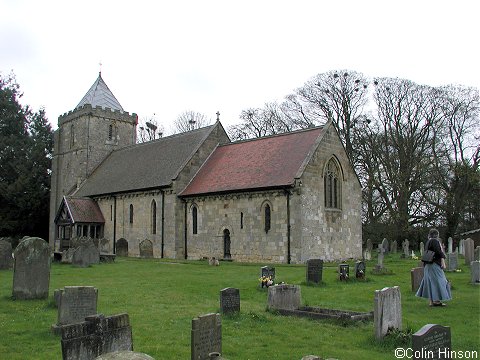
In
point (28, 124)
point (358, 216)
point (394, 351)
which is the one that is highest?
point (28, 124)

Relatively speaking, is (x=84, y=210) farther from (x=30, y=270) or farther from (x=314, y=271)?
(x=30, y=270)

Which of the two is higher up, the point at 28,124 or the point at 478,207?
the point at 28,124

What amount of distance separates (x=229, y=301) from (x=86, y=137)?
35.0 metres

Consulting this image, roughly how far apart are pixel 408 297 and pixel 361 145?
27965 mm

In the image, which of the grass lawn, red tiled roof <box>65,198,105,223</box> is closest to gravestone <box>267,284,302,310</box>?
the grass lawn

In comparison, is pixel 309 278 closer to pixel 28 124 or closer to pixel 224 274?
pixel 224 274

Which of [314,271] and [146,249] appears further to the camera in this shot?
[146,249]

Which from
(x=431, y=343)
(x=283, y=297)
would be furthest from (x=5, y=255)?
(x=431, y=343)

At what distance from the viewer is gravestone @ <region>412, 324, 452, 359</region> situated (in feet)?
19.9

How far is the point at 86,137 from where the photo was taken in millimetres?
43000

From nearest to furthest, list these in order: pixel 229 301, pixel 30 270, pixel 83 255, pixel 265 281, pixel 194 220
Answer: pixel 229 301
pixel 30 270
pixel 265 281
pixel 83 255
pixel 194 220

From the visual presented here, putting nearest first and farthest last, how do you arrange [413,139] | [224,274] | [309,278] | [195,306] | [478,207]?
[195,306] < [309,278] < [224,274] < [413,139] < [478,207]

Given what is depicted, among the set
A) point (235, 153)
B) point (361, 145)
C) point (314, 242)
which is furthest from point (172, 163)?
point (361, 145)

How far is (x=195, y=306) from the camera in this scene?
12203 millimetres
